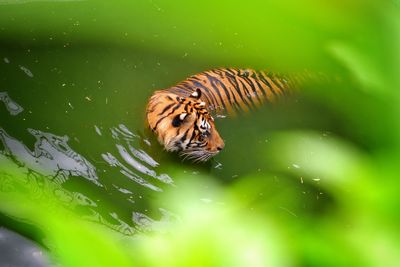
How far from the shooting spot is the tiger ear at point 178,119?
3.43 meters

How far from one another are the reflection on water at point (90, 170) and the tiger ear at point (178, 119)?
0.20 meters

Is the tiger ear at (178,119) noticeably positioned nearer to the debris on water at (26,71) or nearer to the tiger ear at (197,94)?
the tiger ear at (197,94)

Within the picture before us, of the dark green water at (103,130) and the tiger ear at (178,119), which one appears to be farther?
the tiger ear at (178,119)

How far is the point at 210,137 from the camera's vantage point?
3.42 meters

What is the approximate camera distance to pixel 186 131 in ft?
11.3

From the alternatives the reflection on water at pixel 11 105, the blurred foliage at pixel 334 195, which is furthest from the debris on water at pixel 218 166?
the blurred foliage at pixel 334 195

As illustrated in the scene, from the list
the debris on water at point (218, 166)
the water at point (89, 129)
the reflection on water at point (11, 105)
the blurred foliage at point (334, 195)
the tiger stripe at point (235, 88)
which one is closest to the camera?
the blurred foliage at point (334, 195)

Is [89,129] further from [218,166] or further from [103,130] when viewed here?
[218,166]

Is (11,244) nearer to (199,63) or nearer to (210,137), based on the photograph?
(210,137)

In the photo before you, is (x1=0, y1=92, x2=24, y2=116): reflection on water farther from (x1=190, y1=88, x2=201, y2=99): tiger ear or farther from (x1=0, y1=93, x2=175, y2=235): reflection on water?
(x1=190, y1=88, x2=201, y2=99): tiger ear

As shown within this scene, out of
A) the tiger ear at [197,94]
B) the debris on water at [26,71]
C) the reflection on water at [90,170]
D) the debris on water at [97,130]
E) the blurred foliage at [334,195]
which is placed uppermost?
the blurred foliage at [334,195]

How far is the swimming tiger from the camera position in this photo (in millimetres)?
3426

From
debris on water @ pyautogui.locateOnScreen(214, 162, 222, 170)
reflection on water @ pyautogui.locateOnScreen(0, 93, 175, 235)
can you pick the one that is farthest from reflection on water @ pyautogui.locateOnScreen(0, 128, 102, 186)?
debris on water @ pyautogui.locateOnScreen(214, 162, 222, 170)

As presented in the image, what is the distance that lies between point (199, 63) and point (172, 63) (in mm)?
201
